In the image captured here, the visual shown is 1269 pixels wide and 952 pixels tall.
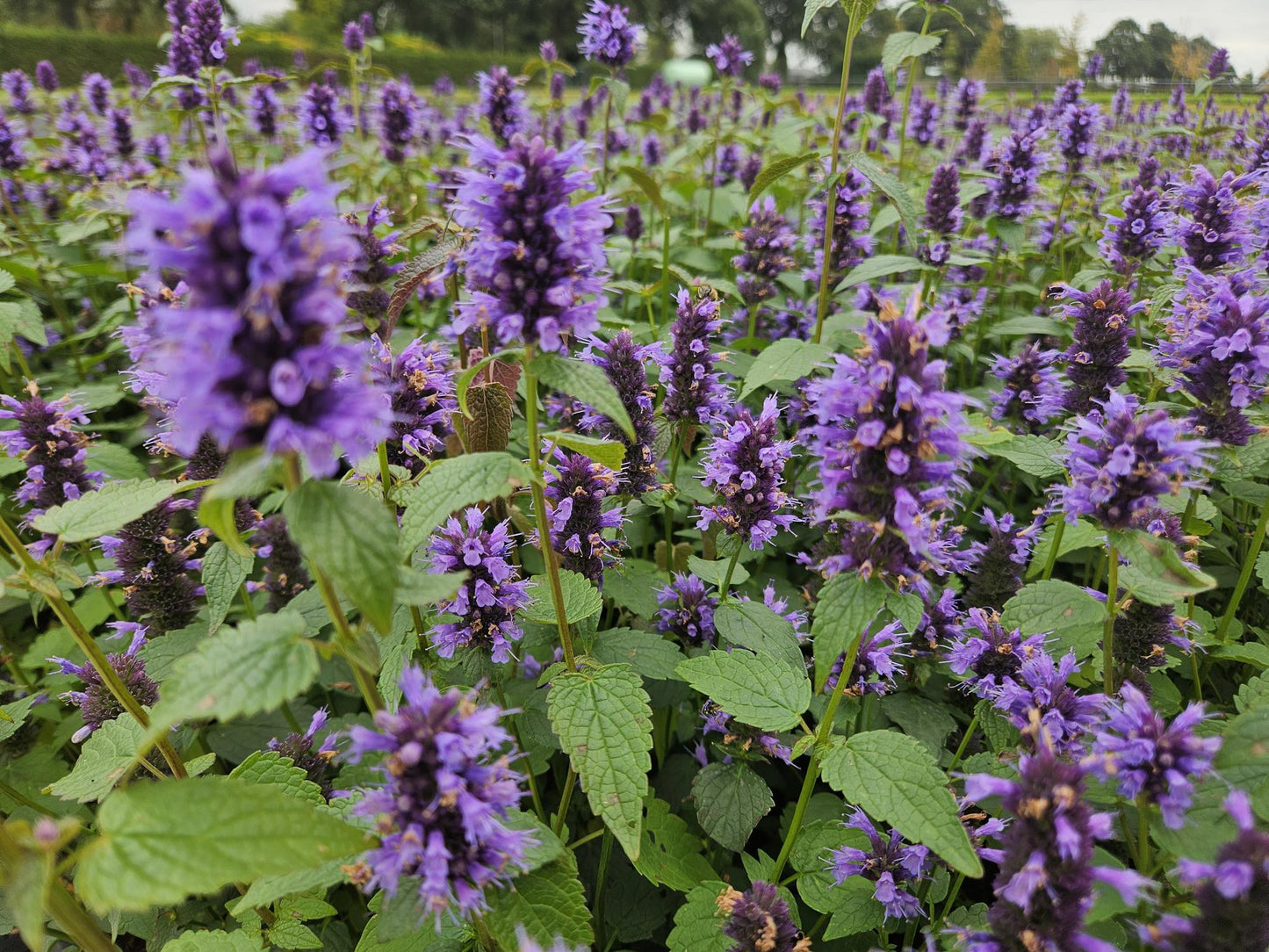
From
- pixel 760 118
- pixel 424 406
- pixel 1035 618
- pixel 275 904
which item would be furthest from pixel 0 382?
pixel 760 118

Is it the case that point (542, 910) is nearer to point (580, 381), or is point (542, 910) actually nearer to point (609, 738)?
point (609, 738)

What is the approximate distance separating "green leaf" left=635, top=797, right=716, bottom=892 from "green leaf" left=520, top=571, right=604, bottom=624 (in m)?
1.05

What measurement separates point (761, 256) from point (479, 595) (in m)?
3.69

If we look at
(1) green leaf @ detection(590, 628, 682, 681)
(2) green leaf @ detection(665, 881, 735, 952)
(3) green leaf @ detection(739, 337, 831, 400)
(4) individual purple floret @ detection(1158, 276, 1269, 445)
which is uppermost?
(4) individual purple floret @ detection(1158, 276, 1269, 445)

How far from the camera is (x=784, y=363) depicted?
3.96 m

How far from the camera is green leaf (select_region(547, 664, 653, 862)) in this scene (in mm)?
2129

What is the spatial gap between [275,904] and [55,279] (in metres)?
6.18

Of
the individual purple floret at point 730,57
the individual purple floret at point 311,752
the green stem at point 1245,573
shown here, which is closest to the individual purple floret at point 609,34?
the individual purple floret at point 730,57

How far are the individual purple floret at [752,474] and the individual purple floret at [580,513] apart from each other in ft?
1.67

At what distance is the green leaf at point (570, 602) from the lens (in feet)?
8.70

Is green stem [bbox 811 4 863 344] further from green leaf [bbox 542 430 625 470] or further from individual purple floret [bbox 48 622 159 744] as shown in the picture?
individual purple floret [bbox 48 622 159 744]

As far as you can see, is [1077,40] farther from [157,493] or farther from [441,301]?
[157,493]

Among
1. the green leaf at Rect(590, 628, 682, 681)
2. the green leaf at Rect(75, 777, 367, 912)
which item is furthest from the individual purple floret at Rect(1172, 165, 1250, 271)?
the green leaf at Rect(75, 777, 367, 912)

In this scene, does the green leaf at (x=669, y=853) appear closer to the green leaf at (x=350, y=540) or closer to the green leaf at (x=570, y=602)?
the green leaf at (x=570, y=602)
